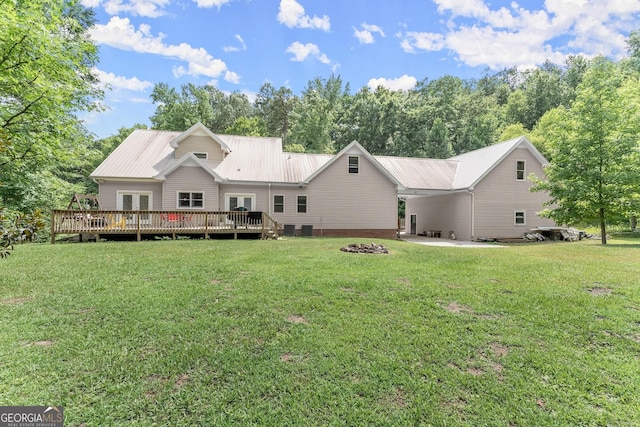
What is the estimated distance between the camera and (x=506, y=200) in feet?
63.6

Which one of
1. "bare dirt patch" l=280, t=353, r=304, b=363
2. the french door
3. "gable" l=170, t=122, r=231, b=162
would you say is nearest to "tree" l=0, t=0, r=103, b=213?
the french door

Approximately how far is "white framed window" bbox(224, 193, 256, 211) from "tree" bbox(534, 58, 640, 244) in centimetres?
1534

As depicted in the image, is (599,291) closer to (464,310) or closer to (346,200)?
(464,310)

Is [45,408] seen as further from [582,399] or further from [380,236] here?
[380,236]

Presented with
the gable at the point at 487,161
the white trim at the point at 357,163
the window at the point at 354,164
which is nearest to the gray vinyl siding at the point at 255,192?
the white trim at the point at 357,163

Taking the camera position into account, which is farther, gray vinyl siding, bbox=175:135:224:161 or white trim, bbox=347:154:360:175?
gray vinyl siding, bbox=175:135:224:161

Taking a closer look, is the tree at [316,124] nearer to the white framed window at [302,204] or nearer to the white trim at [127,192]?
the white framed window at [302,204]

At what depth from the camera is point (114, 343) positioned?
3.97 m

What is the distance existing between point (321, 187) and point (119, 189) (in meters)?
11.2

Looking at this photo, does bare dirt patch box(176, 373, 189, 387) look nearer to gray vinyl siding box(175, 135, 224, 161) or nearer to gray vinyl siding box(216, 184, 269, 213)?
gray vinyl siding box(216, 184, 269, 213)

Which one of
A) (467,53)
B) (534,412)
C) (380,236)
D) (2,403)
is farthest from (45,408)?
(467,53)

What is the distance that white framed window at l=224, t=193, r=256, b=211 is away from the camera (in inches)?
706

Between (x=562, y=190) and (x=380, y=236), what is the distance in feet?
30.5

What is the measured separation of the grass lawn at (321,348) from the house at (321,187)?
10.6m
